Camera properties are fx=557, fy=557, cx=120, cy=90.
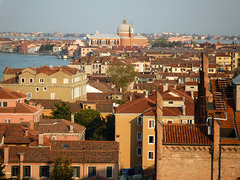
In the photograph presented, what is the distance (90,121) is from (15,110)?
184 centimetres

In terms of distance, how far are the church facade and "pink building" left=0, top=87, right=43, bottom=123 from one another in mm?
63598

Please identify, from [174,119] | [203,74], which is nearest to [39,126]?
[174,119]

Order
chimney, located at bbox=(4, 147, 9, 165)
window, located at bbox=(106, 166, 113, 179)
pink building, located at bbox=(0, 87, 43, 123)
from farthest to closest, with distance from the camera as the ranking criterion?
pink building, located at bbox=(0, 87, 43, 123) → window, located at bbox=(106, 166, 113, 179) → chimney, located at bbox=(4, 147, 9, 165)

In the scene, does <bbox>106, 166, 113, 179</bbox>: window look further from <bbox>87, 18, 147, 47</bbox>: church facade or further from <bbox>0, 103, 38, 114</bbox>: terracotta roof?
<bbox>87, 18, 147, 47</bbox>: church facade

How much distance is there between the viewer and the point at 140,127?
1132 centimetres

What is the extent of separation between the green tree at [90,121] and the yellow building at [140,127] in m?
1.29

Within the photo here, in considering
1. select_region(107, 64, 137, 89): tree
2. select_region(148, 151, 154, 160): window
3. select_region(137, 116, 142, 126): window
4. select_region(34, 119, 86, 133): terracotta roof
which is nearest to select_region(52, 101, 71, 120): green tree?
select_region(34, 119, 86, 133): terracotta roof

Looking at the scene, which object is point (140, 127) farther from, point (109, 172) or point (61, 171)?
point (61, 171)

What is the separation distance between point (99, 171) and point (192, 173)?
258 cm

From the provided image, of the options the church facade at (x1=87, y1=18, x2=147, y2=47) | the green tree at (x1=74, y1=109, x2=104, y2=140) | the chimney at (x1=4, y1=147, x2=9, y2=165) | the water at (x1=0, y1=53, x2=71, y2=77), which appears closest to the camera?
the chimney at (x1=4, y1=147, x2=9, y2=165)

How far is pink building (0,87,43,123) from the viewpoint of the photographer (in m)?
13.3

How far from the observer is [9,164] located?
8.31 m

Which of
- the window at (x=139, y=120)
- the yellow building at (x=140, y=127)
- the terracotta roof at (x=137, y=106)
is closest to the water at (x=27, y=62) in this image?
the terracotta roof at (x=137, y=106)

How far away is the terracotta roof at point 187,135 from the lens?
20.0 feet
